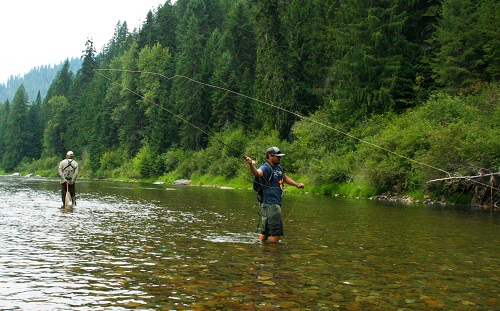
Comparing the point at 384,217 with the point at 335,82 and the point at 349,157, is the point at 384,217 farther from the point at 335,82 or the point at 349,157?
the point at 335,82

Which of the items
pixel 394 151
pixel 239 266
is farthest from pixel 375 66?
pixel 239 266

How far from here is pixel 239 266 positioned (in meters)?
8.91

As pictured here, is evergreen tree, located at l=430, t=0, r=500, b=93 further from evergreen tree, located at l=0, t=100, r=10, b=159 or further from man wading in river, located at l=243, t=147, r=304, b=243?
evergreen tree, located at l=0, t=100, r=10, b=159

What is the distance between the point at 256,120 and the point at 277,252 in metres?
53.2

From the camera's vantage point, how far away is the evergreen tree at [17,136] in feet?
411

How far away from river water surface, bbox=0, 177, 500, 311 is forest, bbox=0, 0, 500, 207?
14.2 ft

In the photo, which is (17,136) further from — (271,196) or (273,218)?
(273,218)

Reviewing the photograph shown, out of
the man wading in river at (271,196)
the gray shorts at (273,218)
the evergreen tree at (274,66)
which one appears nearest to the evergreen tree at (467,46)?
the evergreen tree at (274,66)

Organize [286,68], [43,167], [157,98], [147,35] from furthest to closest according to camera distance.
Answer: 1. [43,167]
2. [147,35]
3. [157,98]
4. [286,68]

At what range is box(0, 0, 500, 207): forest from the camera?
30192mm

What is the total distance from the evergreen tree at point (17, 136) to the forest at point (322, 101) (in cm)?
2396

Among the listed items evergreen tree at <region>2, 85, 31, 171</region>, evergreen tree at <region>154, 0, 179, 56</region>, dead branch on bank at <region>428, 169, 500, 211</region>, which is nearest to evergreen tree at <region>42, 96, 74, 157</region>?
evergreen tree at <region>2, 85, 31, 171</region>

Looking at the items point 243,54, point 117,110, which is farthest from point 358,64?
point 117,110

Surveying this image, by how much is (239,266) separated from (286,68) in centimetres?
4918
